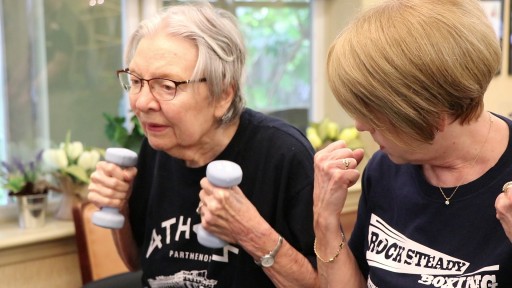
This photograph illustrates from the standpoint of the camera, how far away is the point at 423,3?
40.6 inches

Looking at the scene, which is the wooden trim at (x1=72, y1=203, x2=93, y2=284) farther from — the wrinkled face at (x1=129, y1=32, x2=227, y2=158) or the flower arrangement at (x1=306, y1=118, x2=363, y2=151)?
the flower arrangement at (x1=306, y1=118, x2=363, y2=151)

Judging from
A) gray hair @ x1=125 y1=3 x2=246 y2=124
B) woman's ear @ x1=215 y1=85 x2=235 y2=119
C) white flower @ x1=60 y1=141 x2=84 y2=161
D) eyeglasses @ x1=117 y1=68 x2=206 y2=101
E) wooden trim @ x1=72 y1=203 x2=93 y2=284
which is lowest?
wooden trim @ x1=72 y1=203 x2=93 y2=284

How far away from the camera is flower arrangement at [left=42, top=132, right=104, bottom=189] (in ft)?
6.90

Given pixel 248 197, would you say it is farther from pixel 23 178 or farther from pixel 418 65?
pixel 23 178

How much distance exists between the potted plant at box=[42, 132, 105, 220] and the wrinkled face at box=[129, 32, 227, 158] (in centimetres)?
83

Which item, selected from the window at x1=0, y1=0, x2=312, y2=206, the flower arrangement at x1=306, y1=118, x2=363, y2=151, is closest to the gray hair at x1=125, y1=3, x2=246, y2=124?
the window at x1=0, y1=0, x2=312, y2=206

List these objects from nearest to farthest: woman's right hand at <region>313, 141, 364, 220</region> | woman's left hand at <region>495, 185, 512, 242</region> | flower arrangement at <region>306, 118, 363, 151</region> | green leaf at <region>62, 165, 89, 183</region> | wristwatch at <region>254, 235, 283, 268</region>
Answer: woman's left hand at <region>495, 185, 512, 242</region>, woman's right hand at <region>313, 141, 364, 220</region>, wristwatch at <region>254, 235, 283, 268</region>, green leaf at <region>62, 165, 89, 183</region>, flower arrangement at <region>306, 118, 363, 151</region>

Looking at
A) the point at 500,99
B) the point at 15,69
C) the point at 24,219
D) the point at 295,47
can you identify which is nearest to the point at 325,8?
the point at 295,47

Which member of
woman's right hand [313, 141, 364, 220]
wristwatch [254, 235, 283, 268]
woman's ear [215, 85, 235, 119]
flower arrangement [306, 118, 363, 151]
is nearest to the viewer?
woman's right hand [313, 141, 364, 220]

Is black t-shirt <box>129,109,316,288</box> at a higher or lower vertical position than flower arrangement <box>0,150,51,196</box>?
higher

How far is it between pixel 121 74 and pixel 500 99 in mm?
2339

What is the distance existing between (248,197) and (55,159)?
3.17 ft

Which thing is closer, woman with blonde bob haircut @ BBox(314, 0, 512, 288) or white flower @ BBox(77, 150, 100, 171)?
woman with blonde bob haircut @ BBox(314, 0, 512, 288)

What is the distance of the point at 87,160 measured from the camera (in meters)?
2.13
